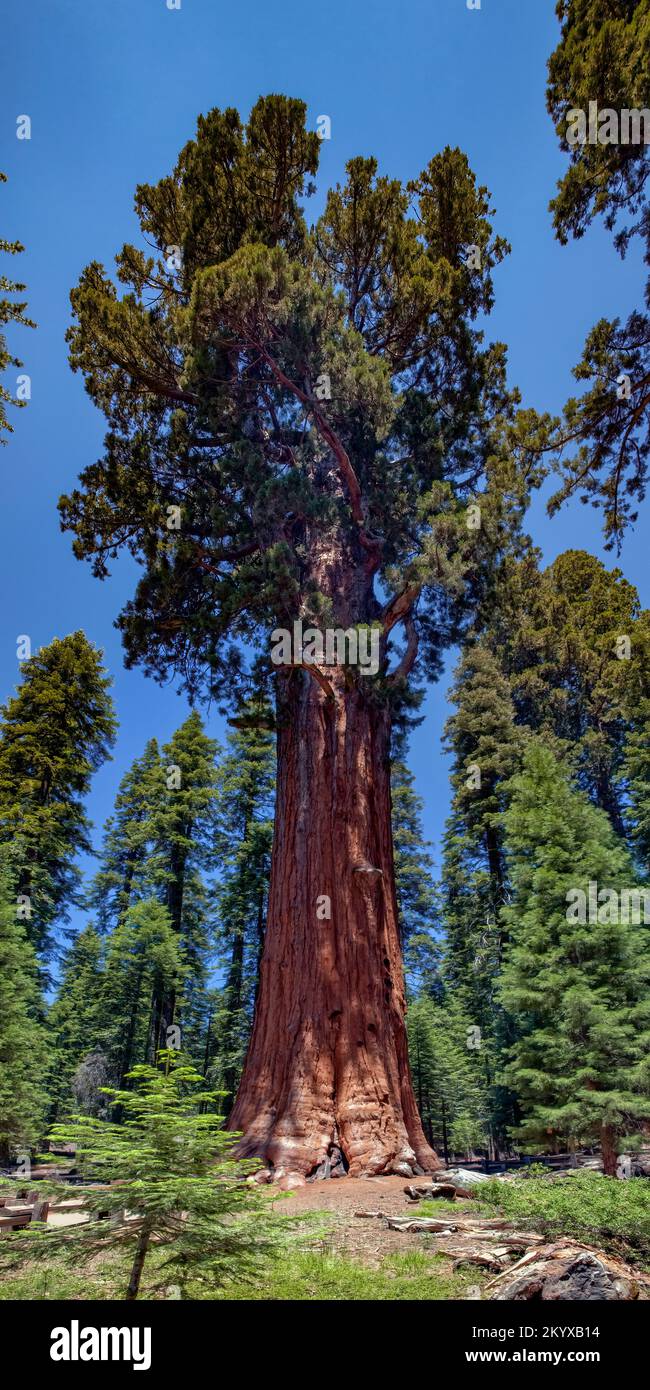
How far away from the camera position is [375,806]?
1135 cm

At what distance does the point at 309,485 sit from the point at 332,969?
7.57 meters

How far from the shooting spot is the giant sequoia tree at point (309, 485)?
9.89 m

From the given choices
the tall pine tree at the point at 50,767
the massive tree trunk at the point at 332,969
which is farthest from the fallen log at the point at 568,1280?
the tall pine tree at the point at 50,767

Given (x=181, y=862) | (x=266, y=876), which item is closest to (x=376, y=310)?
(x=266, y=876)

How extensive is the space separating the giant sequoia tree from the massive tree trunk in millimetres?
36

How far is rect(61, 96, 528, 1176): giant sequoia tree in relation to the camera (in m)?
9.89

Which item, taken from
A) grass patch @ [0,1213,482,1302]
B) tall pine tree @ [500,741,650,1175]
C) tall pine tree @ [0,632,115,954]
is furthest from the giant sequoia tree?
tall pine tree @ [0,632,115,954]

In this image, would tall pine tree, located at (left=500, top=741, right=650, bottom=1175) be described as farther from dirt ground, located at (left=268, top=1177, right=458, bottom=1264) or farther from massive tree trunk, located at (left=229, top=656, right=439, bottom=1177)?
dirt ground, located at (left=268, top=1177, right=458, bottom=1264)

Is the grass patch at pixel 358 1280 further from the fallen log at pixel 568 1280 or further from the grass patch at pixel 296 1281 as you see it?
the fallen log at pixel 568 1280

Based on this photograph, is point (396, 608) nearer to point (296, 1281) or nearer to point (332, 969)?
point (332, 969)

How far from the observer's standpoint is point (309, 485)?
11375 mm

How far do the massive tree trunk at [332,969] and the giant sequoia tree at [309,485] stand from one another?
0.04 meters

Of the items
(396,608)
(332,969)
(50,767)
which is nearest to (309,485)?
(396,608)
